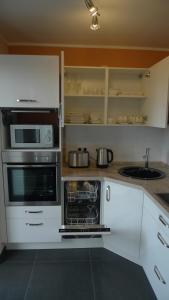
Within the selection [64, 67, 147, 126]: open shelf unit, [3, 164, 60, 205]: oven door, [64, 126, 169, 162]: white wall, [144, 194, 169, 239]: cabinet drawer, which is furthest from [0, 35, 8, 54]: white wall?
[144, 194, 169, 239]: cabinet drawer

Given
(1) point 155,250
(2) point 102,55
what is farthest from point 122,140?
(1) point 155,250

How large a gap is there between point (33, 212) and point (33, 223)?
12 cm

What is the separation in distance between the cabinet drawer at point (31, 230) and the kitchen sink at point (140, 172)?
0.93 metres

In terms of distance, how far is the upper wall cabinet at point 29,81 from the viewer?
6.57ft

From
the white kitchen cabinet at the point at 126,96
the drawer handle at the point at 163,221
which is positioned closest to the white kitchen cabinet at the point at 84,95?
the white kitchen cabinet at the point at 126,96

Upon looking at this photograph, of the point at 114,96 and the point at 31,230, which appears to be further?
the point at 114,96

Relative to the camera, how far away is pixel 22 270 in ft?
6.89

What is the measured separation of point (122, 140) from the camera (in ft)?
9.04

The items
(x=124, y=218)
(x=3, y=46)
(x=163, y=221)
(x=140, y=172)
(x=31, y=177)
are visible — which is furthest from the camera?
(x=140, y=172)

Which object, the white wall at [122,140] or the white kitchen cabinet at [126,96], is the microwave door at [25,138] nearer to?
the white wall at [122,140]

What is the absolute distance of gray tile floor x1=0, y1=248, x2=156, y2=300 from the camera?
181cm

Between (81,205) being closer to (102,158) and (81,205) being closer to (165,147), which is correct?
(102,158)

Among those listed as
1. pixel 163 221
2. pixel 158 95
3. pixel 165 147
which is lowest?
pixel 163 221

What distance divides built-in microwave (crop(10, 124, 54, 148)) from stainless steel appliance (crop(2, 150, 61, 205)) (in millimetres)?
82
